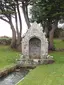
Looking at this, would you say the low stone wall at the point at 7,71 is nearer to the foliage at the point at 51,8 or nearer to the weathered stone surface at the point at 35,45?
the weathered stone surface at the point at 35,45

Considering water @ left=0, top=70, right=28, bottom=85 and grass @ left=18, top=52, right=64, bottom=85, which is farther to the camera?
water @ left=0, top=70, right=28, bottom=85

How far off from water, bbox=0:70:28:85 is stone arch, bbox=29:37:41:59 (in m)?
4.69

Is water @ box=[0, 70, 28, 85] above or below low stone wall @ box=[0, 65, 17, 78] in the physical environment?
below

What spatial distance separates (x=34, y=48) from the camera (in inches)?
1217

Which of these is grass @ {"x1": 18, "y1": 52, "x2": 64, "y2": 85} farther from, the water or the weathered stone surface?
the weathered stone surface

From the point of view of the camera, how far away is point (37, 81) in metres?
20.2

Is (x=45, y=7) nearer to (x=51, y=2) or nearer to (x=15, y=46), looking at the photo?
(x=51, y=2)

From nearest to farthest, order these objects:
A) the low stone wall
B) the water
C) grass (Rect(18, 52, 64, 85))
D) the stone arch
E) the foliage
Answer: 1. grass (Rect(18, 52, 64, 85))
2. the water
3. the low stone wall
4. the stone arch
5. the foliage

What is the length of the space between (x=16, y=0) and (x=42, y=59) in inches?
537

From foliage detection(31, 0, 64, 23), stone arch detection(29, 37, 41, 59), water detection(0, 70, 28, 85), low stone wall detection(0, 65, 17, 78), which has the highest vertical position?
foliage detection(31, 0, 64, 23)

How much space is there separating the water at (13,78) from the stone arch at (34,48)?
4686 mm

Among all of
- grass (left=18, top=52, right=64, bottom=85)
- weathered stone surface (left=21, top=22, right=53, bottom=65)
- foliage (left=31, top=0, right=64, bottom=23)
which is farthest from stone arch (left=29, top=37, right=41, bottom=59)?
foliage (left=31, top=0, right=64, bottom=23)

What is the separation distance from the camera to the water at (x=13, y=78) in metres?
21.2

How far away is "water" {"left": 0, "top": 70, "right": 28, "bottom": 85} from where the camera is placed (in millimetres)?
21244
